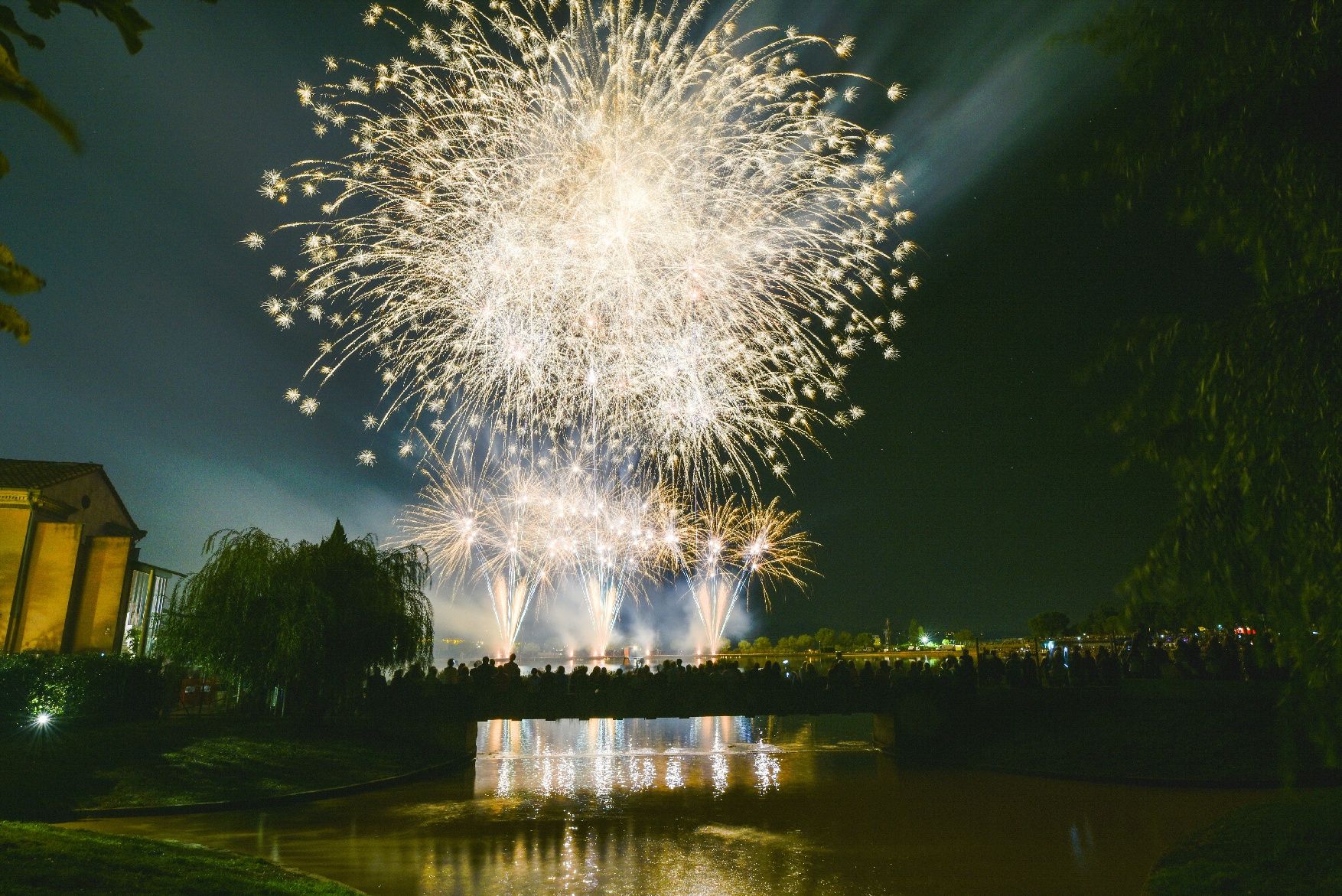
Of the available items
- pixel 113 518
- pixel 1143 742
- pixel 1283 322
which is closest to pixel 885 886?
pixel 1283 322

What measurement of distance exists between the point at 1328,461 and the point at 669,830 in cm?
1213

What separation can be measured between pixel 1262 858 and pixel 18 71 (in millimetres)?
14236

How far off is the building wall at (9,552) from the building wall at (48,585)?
22.4 inches

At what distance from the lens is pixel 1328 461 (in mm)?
7250

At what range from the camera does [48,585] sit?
32344 millimetres

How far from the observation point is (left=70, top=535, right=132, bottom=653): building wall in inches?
1357

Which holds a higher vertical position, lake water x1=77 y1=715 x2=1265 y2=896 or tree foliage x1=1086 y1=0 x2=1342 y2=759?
tree foliage x1=1086 y1=0 x2=1342 y2=759

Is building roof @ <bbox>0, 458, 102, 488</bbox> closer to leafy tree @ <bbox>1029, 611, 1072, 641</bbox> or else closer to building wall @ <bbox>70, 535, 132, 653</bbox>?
building wall @ <bbox>70, 535, 132, 653</bbox>

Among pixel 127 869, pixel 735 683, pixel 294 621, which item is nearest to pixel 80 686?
pixel 294 621

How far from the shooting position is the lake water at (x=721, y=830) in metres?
11.9

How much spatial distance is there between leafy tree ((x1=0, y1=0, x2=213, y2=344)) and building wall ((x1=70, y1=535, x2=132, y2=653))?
125 ft

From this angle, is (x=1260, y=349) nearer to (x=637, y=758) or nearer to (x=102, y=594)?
(x=637, y=758)

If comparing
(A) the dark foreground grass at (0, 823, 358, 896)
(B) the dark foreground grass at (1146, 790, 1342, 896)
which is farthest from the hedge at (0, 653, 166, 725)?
(B) the dark foreground grass at (1146, 790, 1342, 896)

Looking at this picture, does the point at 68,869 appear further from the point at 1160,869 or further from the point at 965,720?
the point at 965,720
